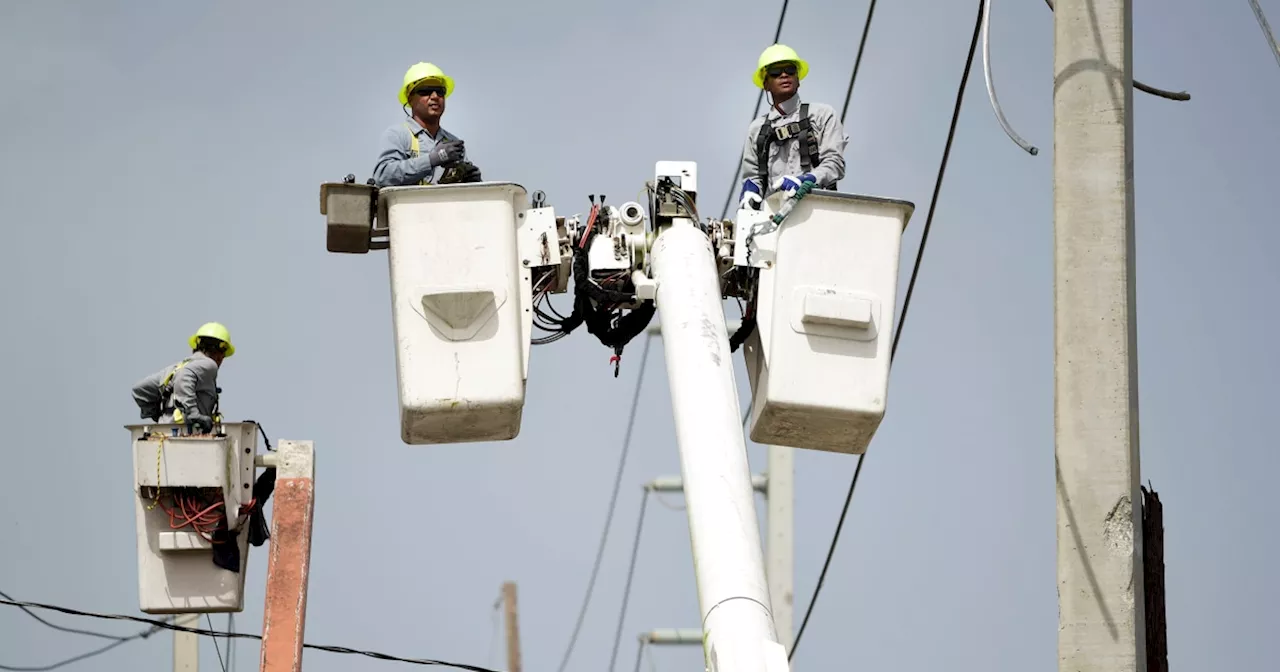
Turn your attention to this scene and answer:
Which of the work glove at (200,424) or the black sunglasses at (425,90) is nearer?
the black sunglasses at (425,90)

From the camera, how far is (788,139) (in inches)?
440

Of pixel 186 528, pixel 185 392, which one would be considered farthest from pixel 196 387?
pixel 186 528

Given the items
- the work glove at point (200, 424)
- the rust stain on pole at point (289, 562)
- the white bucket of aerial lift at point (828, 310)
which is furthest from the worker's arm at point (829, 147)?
the work glove at point (200, 424)

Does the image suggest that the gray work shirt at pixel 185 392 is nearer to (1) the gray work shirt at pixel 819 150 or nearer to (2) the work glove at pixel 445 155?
(2) the work glove at pixel 445 155

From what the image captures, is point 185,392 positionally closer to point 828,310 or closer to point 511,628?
point 828,310

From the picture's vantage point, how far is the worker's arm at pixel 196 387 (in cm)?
1395

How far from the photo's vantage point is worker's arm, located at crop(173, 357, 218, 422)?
1395cm

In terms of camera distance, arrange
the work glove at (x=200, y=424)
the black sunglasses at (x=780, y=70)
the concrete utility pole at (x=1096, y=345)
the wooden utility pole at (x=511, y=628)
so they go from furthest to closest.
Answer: the wooden utility pole at (x=511, y=628), the work glove at (x=200, y=424), the black sunglasses at (x=780, y=70), the concrete utility pole at (x=1096, y=345)

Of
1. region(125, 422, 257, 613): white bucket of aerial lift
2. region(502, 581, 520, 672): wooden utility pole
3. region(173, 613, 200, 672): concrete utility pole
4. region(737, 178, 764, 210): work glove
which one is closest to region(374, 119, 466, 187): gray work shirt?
region(737, 178, 764, 210): work glove

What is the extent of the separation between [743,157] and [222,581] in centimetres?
507

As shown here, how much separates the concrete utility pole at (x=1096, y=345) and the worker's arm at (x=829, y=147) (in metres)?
2.21

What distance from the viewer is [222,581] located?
13.9 metres

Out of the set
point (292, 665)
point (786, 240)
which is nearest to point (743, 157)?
point (786, 240)

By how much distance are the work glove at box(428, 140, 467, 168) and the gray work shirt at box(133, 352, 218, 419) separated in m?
3.81
